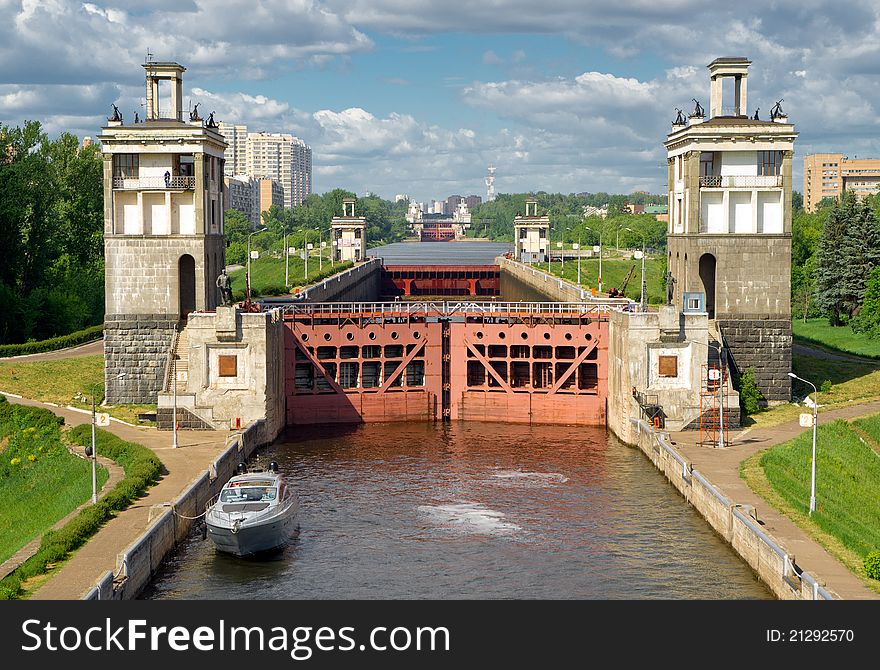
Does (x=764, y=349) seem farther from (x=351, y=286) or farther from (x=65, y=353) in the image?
(x=351, y=286)

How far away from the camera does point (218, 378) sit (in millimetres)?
67500

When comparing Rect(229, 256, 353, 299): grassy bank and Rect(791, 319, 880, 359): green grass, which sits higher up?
Rect(229, 256, 353, 299): grassy bank

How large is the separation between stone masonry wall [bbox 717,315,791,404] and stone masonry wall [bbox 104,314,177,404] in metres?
32.8

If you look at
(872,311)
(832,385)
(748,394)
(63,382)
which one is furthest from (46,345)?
(872,311)

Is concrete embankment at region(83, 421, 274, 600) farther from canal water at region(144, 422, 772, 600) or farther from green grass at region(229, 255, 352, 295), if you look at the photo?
green grass at region(229, 255, 352, 295)

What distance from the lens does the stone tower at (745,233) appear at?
71438 millimetres

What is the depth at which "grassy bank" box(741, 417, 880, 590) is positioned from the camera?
44.4 metres

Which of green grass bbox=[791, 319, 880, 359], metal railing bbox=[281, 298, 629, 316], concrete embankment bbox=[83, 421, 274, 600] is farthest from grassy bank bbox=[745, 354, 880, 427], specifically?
concrete embankment bbox=[83, 421, 274, 600]

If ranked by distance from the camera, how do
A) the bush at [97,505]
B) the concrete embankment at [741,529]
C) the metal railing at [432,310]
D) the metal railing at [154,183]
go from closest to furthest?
1. the concrete embankment at [741,529]
2. the bush at [97,505]
3. the metal railing at [154,183]
4. the metal railing at [432,310]

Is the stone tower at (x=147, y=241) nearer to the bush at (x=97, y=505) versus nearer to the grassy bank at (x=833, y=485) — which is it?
the bush at (x=97, y=505)

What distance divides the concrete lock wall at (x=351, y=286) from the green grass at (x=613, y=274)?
72.6ft

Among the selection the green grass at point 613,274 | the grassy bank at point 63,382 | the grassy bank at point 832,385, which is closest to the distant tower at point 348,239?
the green grass at point 613,274
